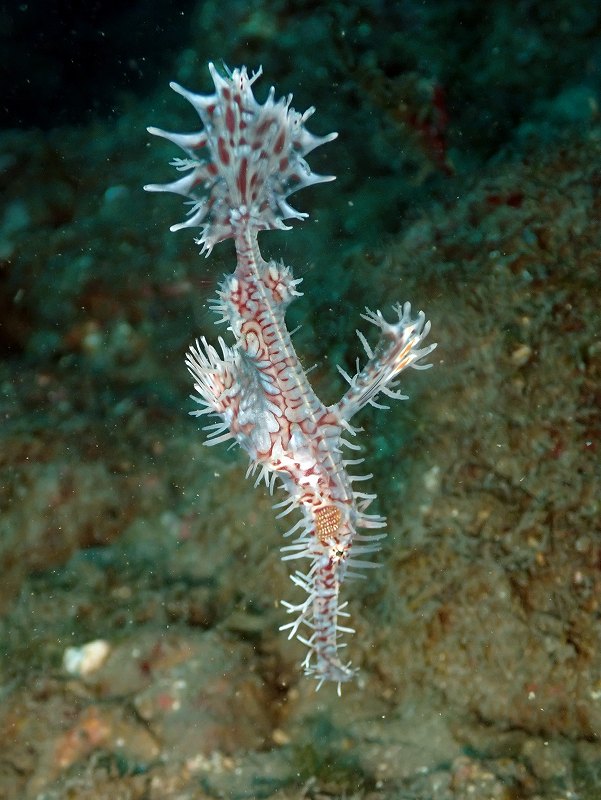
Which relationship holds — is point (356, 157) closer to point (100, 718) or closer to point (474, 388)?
point (474, 388)

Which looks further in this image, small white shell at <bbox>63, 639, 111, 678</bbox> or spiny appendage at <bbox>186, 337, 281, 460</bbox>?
small white shell at <bbox>63, 639, 111, 678</bbox>

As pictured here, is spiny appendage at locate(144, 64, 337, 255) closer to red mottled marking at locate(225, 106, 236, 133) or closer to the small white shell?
red mottled marking at locate(225, 106, 236, 133)

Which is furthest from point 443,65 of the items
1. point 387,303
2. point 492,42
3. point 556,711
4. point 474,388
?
point 556,711

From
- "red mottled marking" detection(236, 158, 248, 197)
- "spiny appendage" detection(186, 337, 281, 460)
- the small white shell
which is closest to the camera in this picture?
"red mottled marking" detection(236, 158, 248, 197)

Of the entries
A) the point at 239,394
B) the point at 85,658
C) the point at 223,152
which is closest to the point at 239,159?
the point at 223,152

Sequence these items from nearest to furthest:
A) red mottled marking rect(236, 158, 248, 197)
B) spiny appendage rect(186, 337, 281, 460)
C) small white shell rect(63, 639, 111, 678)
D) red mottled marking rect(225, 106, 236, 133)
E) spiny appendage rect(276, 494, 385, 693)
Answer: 1. red mottled marking rect(225, 106, 236, 133)
2. red mottled marking rect(236, 158, 248, 197)
3. spiny appendage rect(186, 337, 281, 460)
4. spiny appendage rect(276, 494, 385, 693)
5. small white shell rect(63, 639, 111, 678)

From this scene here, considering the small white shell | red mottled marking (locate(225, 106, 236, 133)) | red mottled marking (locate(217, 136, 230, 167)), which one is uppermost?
red mottled marking (locate(225, 106, 236, 133))

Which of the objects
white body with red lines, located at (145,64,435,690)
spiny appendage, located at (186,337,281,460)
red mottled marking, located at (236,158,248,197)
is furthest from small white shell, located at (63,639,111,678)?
red mottled marking, located at (236,158,248,197)

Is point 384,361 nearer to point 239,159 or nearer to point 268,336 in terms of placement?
point 268,336
